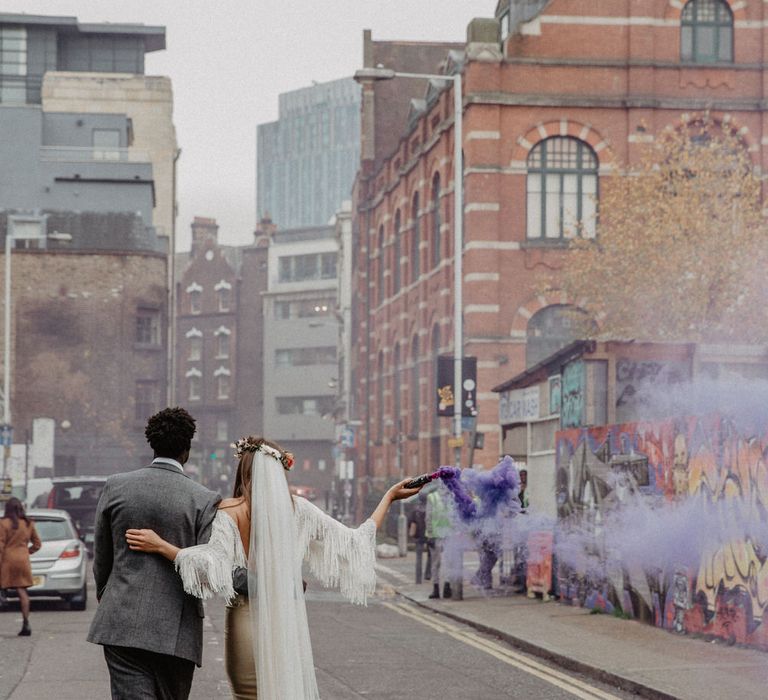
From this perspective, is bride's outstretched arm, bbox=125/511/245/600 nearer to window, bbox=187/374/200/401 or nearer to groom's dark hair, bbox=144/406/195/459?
groom's dark hair, bbox=144/406/195/459

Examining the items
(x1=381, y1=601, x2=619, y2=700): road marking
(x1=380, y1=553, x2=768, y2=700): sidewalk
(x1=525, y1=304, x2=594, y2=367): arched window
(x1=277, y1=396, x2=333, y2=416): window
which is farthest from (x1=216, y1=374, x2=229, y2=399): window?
(x1=381, y1=601, x2=619, y2=700): road marking

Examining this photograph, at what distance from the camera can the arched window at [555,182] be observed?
41.5m

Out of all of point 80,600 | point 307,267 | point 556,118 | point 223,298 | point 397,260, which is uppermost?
point 307,267

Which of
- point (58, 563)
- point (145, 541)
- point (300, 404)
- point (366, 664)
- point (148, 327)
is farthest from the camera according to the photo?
point (300, 404)

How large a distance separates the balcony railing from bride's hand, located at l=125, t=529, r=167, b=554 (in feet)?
232

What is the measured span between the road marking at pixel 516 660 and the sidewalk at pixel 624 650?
23 cm

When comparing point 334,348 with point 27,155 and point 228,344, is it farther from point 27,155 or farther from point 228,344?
point 27,155

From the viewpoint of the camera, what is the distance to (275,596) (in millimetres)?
6738

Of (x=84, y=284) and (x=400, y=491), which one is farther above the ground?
(x=84, y=284)

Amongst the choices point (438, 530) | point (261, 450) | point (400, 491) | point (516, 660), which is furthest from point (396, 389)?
point (261, 450)

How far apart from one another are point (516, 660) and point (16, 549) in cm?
684

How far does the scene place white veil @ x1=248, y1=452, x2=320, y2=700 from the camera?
22.0 ft

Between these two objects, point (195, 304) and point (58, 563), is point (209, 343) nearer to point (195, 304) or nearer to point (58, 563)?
point (195, 304)

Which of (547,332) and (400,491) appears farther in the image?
(547,332)
